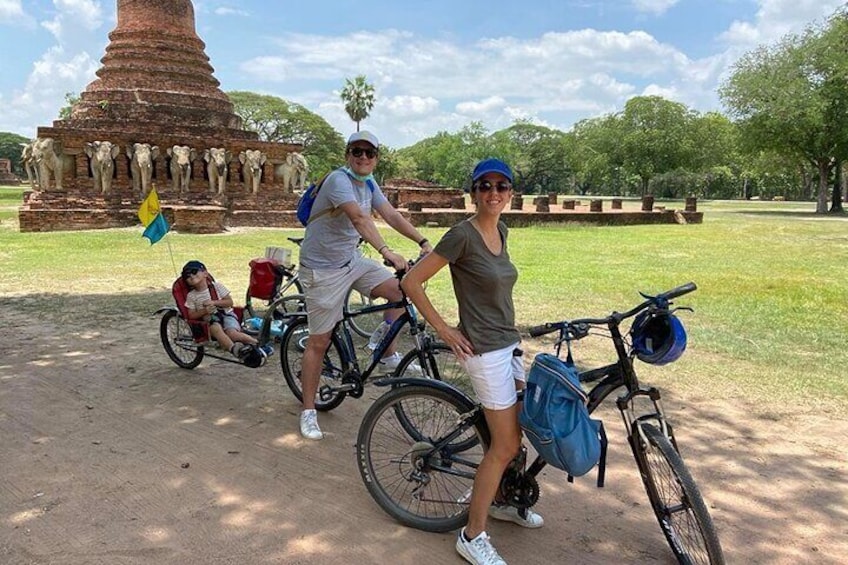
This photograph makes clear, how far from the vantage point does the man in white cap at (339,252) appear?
3.31 meters

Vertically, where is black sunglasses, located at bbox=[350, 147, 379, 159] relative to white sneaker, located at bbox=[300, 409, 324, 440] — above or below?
above

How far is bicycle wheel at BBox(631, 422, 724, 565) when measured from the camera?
2.17m

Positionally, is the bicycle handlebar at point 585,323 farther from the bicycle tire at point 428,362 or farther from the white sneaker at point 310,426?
the white sneaker at point 310,426

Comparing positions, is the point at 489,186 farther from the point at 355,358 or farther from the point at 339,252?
the point at 355,358

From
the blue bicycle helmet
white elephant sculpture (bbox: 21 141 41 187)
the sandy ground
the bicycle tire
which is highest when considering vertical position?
white elephant sculpture (bbox: 21 141 41 187)

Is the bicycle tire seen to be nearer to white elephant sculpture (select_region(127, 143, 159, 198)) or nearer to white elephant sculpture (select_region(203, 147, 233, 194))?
white elephant sculpture (select_region(127, 143, 159, 198))

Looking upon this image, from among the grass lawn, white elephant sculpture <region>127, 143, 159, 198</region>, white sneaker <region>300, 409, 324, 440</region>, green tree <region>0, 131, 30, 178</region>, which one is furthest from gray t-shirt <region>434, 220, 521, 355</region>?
green tree <region>0, 131, 30, 178</region>

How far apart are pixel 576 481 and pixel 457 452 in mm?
790

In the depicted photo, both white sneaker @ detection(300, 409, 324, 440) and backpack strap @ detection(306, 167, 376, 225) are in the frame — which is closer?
backpack strap @ detection(306, 167, 376, 225)

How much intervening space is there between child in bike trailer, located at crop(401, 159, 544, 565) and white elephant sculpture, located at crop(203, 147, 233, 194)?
18.4m

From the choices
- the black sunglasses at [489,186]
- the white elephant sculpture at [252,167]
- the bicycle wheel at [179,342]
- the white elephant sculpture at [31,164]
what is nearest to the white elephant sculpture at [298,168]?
the white elephant sculpture at [252,167]

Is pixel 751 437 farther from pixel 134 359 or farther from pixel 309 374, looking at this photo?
pixel 134 359

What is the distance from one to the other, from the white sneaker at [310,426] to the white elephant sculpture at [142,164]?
656 inches

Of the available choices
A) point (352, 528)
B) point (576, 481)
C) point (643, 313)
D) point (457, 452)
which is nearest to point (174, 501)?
point (352, 528)
